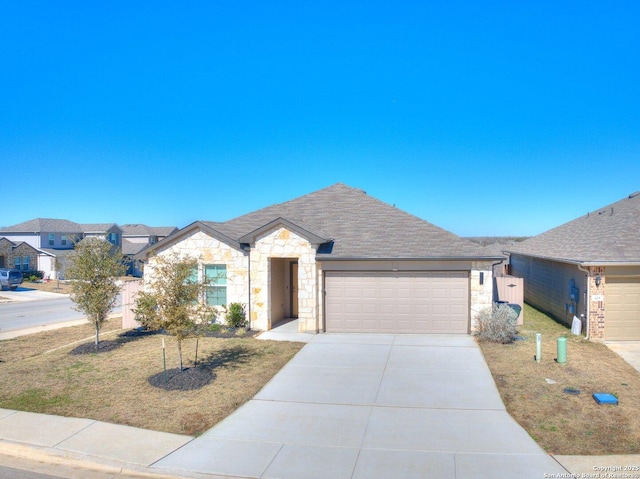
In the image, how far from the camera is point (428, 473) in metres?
6.08

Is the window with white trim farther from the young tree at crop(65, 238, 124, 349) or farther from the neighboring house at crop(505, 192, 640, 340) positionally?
the neighboring house at crop(505, 192, 640, 340)

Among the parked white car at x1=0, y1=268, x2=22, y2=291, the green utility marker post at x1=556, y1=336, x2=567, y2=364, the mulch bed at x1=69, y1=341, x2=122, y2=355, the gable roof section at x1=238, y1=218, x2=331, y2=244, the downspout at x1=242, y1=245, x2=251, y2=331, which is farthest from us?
the parked white car at x1=0, y1=268, x2=22, y2=291

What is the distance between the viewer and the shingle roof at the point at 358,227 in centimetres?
1491

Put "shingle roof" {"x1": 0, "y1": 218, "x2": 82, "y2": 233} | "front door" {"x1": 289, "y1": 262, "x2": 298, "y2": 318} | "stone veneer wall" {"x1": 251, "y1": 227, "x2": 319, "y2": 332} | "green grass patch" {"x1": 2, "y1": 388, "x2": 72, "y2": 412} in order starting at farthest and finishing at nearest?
"shingle roof" {"x1": 0, "y1": 218, "x2": 82, "y2": 233}, "front door" {"x1": 289, "y1": 262, "x2": 298, "y2": 318}, "stone veneer wall" {"x1": 251, "y1": 227, "x2": 319, "y2": 332}, "green grass patch" {"x1": 2, "y1": 388, "x2": 72, "y2": 412}

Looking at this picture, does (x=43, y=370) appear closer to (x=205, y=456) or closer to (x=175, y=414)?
(x=175, y=414)

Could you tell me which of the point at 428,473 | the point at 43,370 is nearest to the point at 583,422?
the point at 428,473

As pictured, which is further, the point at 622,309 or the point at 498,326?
the point at 622,309

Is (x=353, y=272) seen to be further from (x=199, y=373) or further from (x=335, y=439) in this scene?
(x=335, y=439)

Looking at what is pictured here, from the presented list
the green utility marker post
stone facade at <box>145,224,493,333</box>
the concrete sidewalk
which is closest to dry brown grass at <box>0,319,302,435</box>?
the concrete sidewalk

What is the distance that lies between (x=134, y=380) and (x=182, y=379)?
118 centimetres

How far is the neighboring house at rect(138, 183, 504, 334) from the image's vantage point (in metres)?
14.7

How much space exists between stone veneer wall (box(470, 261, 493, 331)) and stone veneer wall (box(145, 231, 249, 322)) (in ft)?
24.5

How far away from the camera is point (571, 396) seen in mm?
8867

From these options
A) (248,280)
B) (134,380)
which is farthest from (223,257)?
(134,380)
